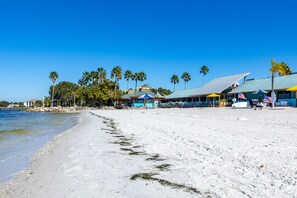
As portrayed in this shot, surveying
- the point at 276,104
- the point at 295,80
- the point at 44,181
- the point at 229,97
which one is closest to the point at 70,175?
the point at 44,181

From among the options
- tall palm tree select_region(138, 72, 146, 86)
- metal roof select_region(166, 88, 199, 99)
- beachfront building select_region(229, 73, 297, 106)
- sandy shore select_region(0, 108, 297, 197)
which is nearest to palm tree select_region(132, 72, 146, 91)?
tall palm tree select_region(138, 72, 146, 86)

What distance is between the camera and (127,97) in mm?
76500

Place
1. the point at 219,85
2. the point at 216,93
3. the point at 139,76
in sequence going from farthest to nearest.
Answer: the point at 139,76 < the point at 219,85 < the point at 216,93

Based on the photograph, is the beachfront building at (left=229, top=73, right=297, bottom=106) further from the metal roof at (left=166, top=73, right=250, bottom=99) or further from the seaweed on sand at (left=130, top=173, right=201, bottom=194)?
the seaweed on sand at (left=130, top=173, right=201, bottom=194)

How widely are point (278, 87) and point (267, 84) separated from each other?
3645mm

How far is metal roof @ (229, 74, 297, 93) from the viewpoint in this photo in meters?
38.0

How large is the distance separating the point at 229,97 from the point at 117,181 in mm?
46982

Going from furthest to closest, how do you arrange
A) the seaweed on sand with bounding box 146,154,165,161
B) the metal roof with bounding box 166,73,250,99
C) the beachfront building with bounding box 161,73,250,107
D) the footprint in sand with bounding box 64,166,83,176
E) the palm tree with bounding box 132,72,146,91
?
the palm tree with bounding box 132,72,146,91
the metal roof with bounding box 166,73,250,99
the beachfront building with bounding box 161,73,250,107
the seaweed on sand with bounding box 146,154,165,161
the footprint in sand with bounding box 64,166,83,176

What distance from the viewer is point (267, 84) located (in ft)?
138

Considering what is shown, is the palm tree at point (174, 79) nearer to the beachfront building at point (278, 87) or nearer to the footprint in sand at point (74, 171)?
the beachfront building at point (278, 87)

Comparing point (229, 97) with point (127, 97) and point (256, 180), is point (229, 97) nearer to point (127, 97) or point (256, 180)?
point (127, 97)

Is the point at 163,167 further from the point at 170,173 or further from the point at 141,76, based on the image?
the point at 141,76

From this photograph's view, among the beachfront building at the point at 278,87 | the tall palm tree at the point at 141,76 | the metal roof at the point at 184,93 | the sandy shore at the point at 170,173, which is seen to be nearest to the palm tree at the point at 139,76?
the tall palm tree at the point at 141,76

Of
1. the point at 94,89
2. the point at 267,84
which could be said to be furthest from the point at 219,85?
the point at 94,89
